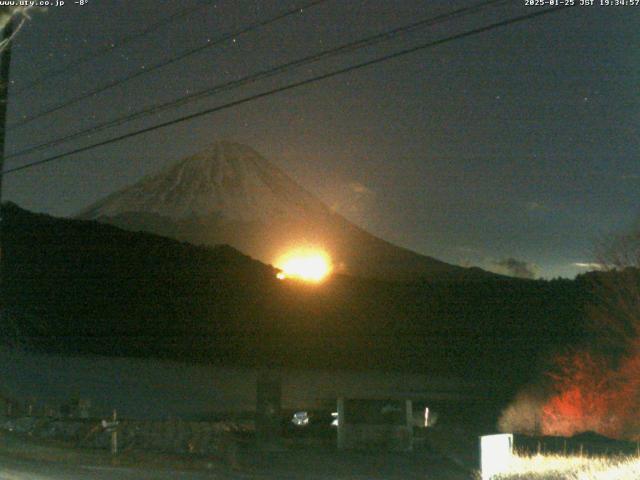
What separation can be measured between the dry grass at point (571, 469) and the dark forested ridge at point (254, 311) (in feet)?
116

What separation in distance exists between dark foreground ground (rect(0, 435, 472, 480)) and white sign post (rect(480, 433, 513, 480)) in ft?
6.10

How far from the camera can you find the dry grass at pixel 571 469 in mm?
11664

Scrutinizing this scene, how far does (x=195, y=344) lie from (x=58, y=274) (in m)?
15.8

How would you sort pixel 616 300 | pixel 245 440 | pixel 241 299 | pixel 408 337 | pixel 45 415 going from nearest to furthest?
1. pixel 245 440
2. pixel 45 415
3. pixel 616 300
4. pixel 408 337
5. pixel 241 299

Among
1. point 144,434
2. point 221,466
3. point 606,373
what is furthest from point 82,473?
point 606,373

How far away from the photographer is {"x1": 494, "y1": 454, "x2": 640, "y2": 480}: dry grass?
11.7m

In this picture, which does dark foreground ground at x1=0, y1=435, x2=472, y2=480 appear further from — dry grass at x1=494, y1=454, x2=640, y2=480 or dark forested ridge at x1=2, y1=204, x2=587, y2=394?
dark forested ridge at x1=2, y1=204, x2=587, y2=394

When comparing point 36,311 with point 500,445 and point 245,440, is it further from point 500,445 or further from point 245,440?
point 500,445

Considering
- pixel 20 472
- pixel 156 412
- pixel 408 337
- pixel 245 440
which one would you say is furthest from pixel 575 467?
pixel 408 337

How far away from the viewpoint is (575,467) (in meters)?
13.1

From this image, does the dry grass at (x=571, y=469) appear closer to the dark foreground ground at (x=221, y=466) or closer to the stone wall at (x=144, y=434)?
the dark foreground ground at (x=221, y=466)

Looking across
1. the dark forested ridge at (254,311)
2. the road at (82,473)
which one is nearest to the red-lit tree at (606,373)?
the dark forested ridge at (254,311)

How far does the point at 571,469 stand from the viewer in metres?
13.0

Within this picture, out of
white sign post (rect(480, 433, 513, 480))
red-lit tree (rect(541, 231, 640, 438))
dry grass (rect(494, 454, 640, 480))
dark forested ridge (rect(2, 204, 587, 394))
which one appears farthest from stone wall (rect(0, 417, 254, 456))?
dark forested ridge (rect(2, 204, 587, 394))
